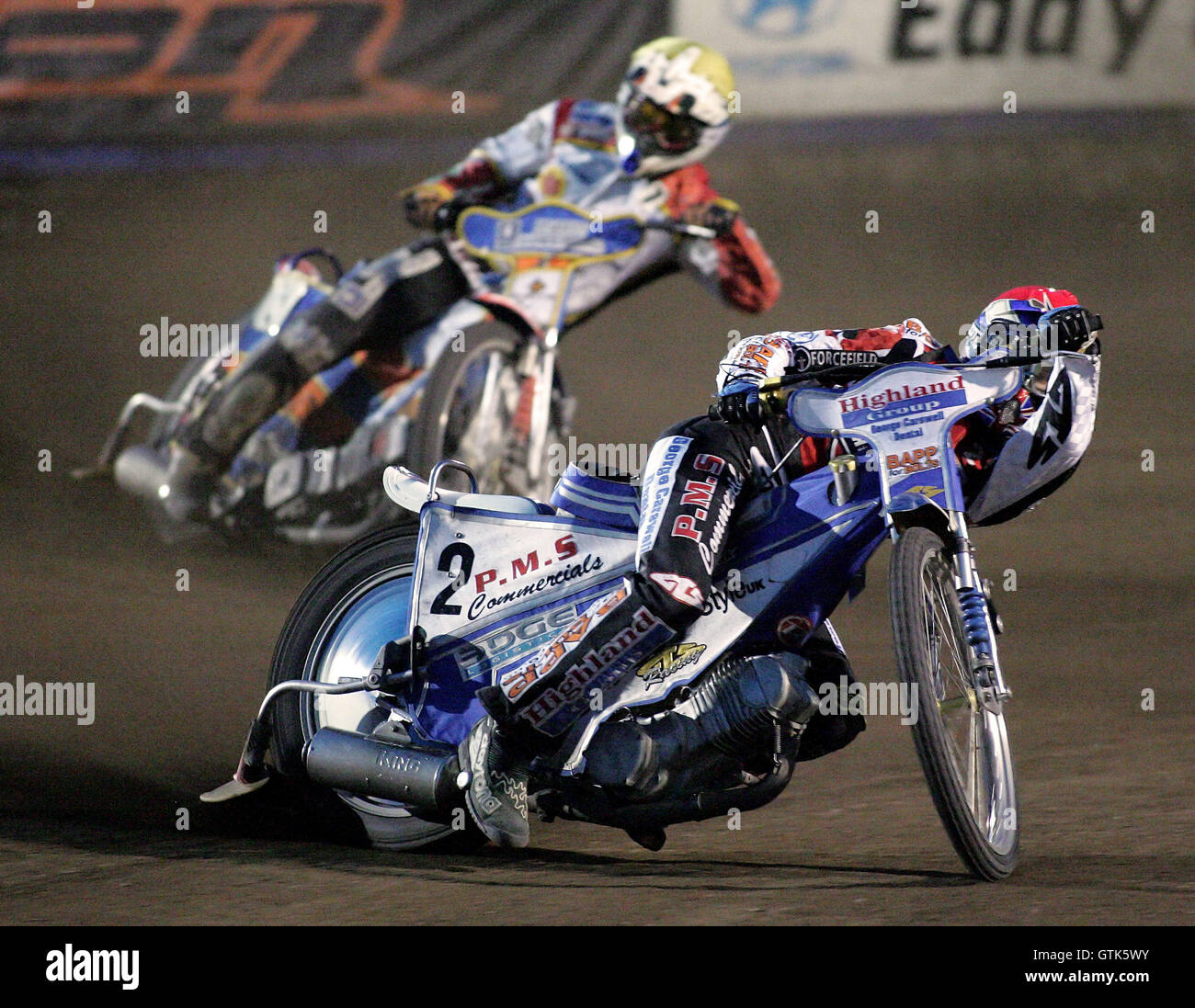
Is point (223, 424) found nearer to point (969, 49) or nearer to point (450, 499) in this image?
point (450, 499)

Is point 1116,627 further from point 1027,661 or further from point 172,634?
point 172,634

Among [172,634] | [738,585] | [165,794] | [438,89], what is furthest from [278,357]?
[438,89]

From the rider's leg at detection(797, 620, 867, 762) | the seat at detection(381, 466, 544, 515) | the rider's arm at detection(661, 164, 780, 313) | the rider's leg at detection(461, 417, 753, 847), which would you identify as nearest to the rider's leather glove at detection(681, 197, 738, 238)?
the rider's arm at detection(661, 164, 780, 313)

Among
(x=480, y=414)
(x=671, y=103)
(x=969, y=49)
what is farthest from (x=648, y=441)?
(x=969, y=49)

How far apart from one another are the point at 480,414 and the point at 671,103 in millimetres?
1594

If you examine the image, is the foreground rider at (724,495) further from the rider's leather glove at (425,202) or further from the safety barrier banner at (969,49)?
the safety barrier banner at (969,49)

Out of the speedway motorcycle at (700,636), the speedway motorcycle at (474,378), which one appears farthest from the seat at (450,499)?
the speedway motorcycle at (474,378)

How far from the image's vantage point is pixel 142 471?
941 centimetres

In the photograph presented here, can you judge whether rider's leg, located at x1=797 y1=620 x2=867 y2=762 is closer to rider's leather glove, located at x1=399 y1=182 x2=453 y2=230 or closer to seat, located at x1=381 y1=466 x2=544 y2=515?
seat, located at x1=381 y1=466 x2=544 y2=515

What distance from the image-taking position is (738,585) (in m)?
4.95

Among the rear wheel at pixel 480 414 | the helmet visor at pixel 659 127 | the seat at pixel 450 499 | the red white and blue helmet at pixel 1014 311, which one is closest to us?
the red white and blue helmet at pixel 1014 311

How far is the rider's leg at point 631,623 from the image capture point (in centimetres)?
485

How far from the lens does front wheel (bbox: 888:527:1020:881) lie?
4469 mm

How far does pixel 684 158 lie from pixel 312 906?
16.9ft
